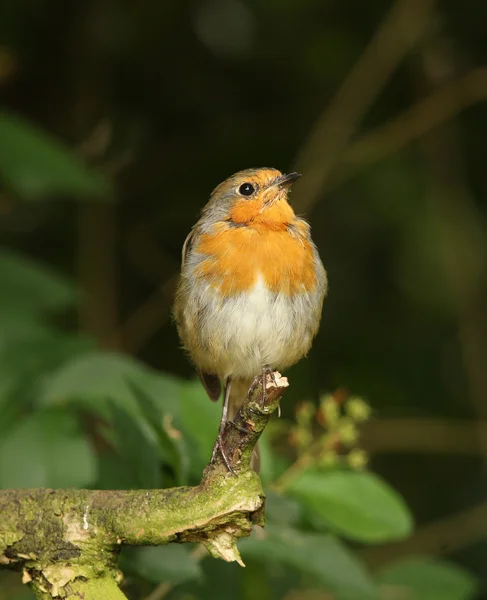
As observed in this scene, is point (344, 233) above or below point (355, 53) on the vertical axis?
below

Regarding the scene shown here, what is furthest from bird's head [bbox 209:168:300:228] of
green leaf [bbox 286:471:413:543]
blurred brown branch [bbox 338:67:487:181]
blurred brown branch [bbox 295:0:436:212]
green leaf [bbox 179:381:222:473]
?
blurred brown branch [bbox 338:67:487:181]

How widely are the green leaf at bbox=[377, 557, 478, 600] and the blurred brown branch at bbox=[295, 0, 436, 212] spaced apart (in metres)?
2.60

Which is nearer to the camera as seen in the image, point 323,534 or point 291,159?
point 323,534

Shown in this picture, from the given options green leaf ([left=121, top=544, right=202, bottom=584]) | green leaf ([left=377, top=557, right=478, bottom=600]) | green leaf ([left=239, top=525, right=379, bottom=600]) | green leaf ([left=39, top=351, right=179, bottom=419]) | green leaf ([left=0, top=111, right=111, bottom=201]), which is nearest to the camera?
green leaf ([left=121, top=544, right=202, bottom=584])

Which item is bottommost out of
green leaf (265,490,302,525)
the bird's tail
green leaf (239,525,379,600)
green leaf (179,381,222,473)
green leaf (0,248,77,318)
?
green leaf (239,525,379,600)

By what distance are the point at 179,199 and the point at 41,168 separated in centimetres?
223

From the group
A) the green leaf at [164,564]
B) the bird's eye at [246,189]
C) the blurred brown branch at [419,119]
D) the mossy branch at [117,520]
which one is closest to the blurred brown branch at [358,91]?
the blurred brown branch at [419,119]

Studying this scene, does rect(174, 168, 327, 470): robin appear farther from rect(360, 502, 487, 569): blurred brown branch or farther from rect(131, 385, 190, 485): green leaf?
rect(360, 502, 487, 569): blurred brown branch

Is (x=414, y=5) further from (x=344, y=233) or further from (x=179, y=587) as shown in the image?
(x=179, y=587)

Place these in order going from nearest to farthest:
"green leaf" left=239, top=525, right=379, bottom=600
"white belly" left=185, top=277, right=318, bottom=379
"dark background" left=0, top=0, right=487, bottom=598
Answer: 1. "green leaf" left=239, top=525, right=379, bottom=600
2. "white belly" left=185, top=277, right=318, bottom=379
3. "dark background" left=0, top=0, right=487, bottom=598

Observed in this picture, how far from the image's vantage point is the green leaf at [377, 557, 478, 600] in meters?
3.74

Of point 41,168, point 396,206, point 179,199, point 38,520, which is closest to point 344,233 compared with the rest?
point 396,206

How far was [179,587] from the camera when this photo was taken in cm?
321

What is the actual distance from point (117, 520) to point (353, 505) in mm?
853
